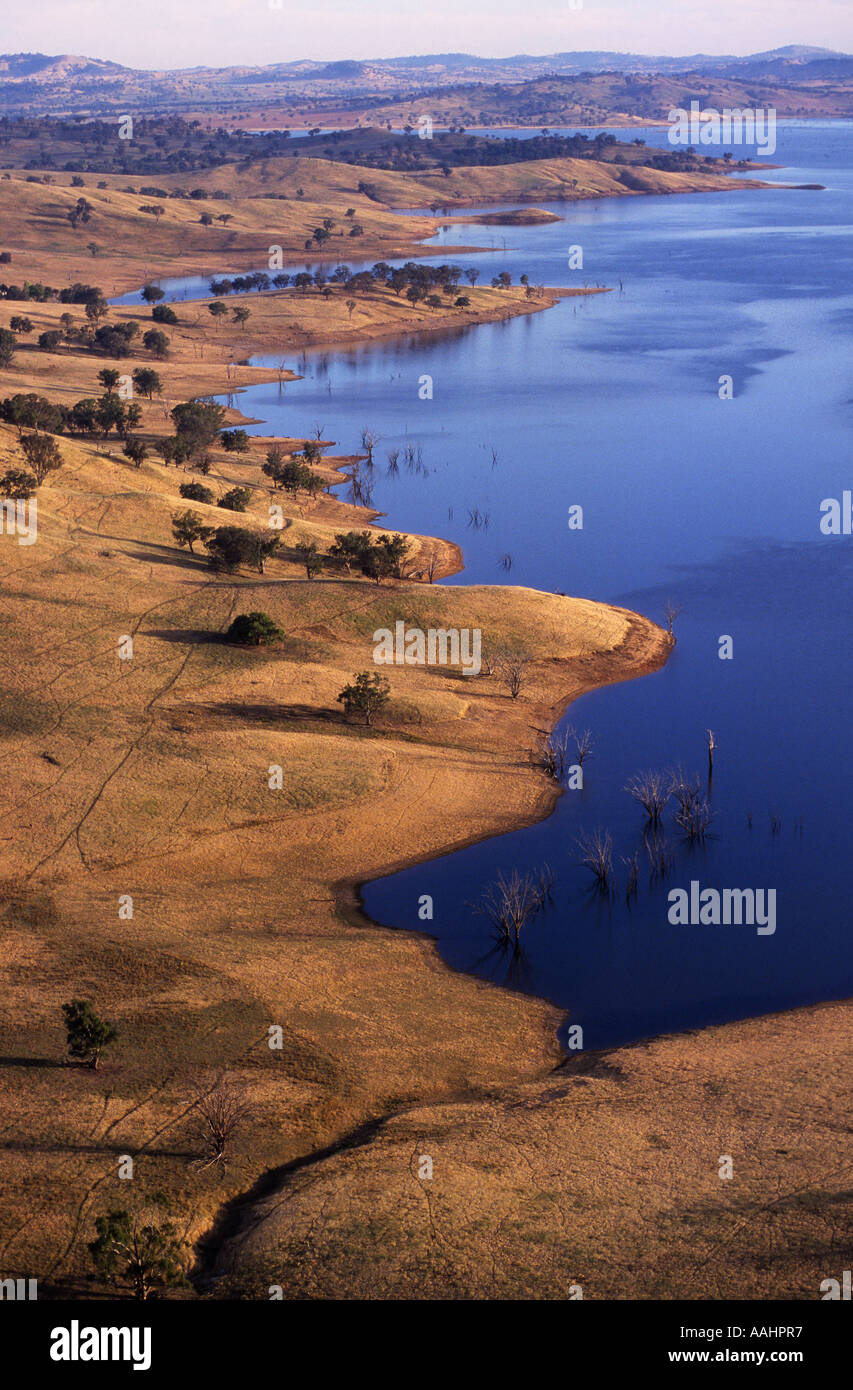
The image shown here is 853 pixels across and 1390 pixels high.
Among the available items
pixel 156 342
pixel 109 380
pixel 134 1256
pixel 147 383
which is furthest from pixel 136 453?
pixel 134 1256

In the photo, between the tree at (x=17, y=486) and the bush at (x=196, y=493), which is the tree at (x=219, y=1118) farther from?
the bush at (x=196, y=493)

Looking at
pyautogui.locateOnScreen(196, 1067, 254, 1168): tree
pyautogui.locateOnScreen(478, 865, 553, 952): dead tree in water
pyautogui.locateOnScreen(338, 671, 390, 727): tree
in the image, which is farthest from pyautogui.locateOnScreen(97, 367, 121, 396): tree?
pyautogui.locateOnScreen(196, 1067, 254, 1168): tree

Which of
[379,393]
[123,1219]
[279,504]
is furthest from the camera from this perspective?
[379,393]

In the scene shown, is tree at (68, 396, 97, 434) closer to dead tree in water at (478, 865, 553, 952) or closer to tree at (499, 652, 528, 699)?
tree at (499, 652, 528, 699)

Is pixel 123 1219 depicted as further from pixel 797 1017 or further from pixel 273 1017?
pixel 797 1017

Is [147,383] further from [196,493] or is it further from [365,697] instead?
[365,697]
